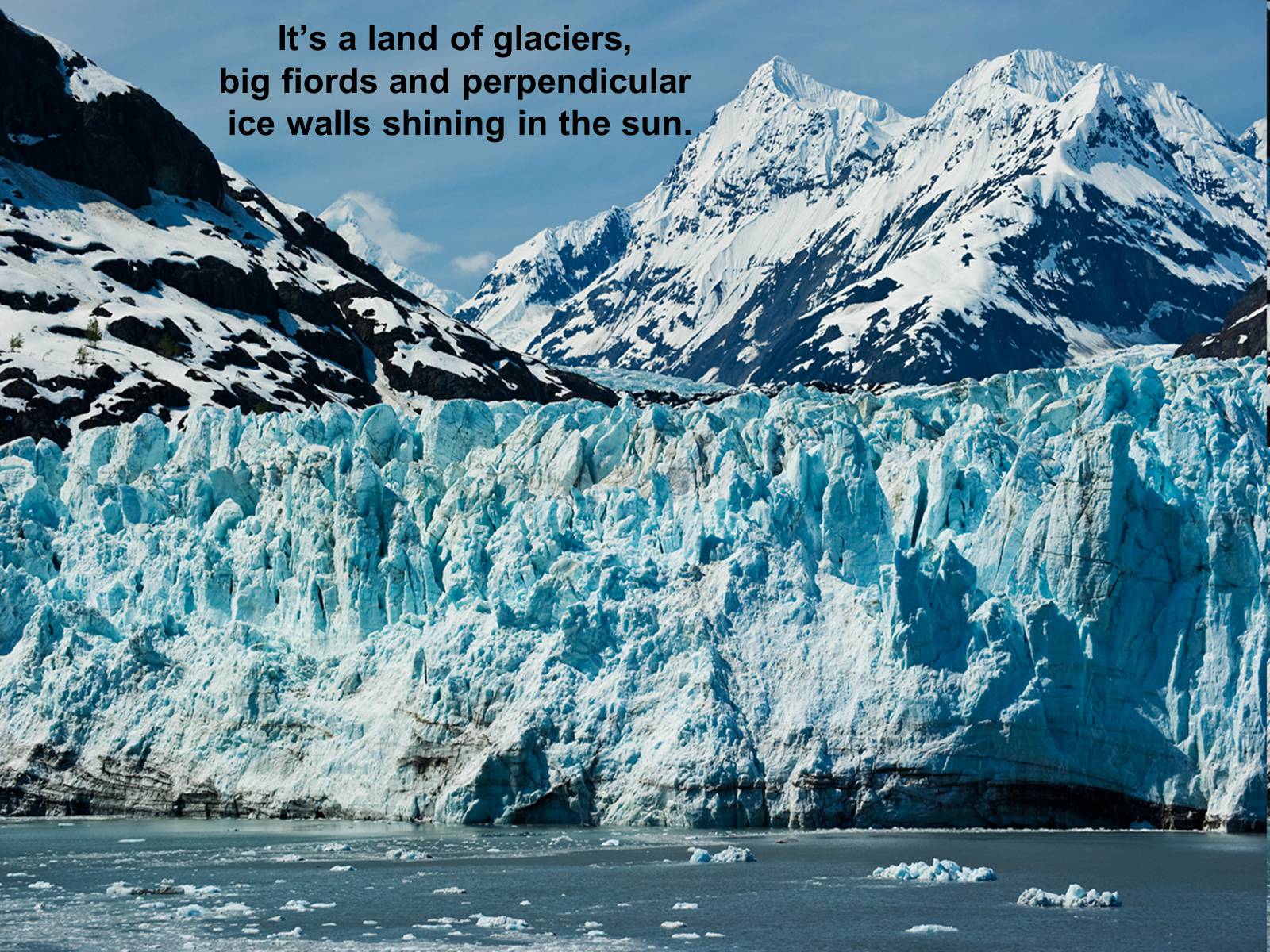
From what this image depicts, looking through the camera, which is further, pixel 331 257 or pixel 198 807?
pixel 331 257

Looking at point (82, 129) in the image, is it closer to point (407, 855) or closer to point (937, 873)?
point (407, 855)

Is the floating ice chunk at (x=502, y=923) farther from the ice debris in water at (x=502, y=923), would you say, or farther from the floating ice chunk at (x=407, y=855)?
the floating ice chunk at (x=407, y=855)

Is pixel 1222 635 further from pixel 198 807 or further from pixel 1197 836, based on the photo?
pixel 198 807

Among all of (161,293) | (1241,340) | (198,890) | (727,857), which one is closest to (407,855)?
(198,890)

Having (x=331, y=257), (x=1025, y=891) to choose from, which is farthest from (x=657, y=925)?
(x=331, y=257)

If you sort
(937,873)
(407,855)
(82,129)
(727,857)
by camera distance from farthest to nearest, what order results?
(82,129)
(407,855)
(727,857)
(937,873)

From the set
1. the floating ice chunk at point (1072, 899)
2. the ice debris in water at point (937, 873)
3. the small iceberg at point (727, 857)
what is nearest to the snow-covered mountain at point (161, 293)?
the small iceberg at point (727, 857)
